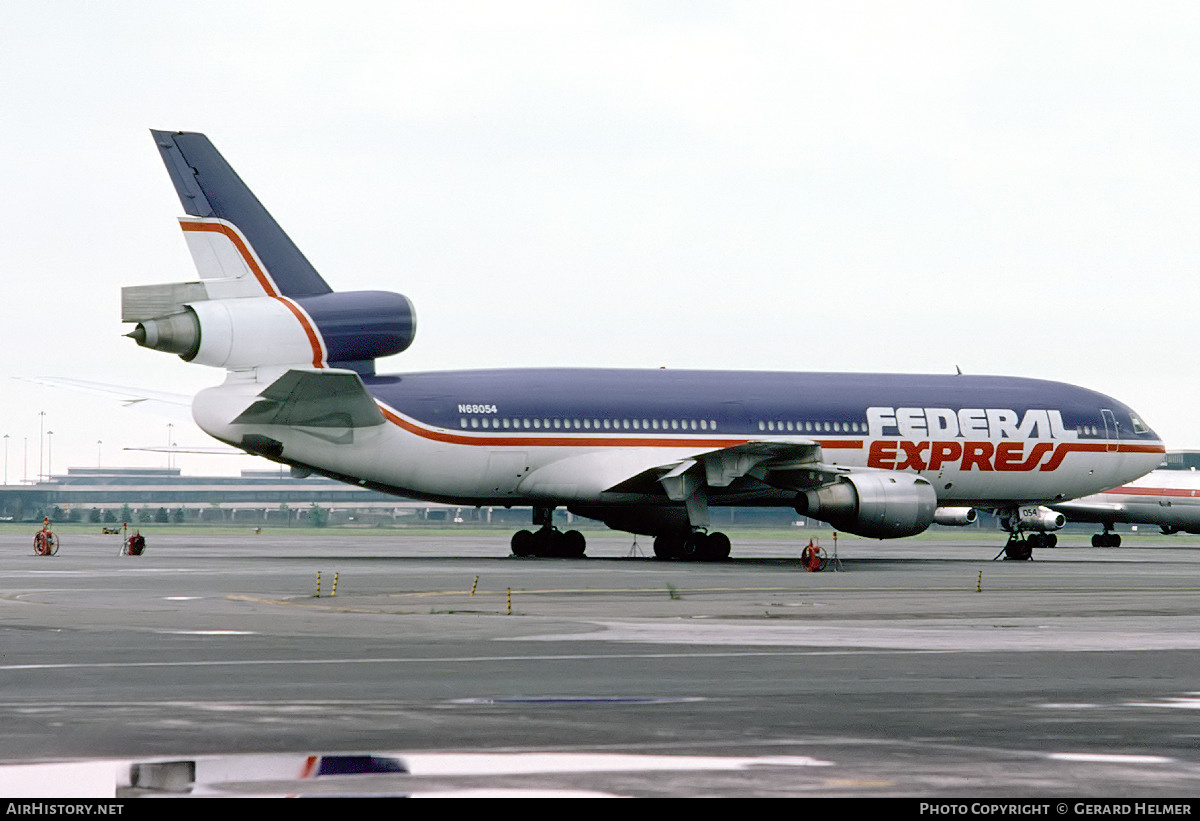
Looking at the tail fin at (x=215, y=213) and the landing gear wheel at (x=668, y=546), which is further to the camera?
the landing gear wheel at (x=668, y=546)

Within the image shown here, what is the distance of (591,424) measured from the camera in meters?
42.4

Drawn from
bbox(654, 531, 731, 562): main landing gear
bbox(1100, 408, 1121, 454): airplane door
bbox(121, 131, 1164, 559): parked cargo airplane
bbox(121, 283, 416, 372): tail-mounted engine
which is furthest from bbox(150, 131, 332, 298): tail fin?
bbox(1100, 408, 1121, 454): airplane door

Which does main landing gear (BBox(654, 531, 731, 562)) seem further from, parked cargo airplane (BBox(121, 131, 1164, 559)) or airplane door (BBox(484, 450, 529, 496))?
airplane door (BBox(484, 450, 529, 496))

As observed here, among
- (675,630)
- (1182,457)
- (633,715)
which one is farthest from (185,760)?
(1182,457)

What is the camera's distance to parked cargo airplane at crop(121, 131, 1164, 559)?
1480 inches

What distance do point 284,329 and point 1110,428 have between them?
25.5m

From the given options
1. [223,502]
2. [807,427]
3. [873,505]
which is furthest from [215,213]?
[223,502]

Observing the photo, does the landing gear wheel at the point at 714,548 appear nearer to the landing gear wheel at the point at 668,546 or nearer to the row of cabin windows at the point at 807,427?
the landing gear wheel at the point at 668,546

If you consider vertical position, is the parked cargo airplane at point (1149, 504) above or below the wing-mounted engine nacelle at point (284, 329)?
below

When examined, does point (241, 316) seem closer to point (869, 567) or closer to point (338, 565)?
point (338, 565)

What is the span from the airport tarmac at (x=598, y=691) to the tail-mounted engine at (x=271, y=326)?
9246 millimetres

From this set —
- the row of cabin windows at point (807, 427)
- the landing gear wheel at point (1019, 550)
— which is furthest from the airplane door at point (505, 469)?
the landing gear wheel at point (1019, 550)

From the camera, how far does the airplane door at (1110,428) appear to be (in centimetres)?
4897
